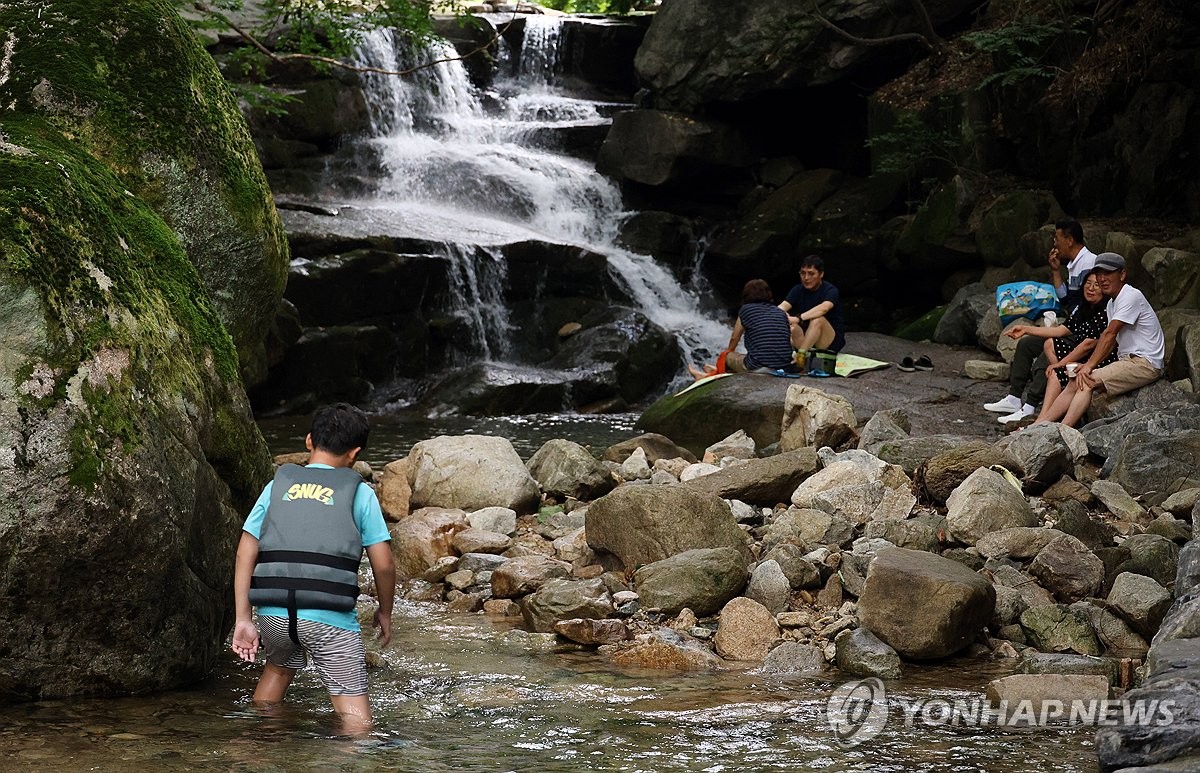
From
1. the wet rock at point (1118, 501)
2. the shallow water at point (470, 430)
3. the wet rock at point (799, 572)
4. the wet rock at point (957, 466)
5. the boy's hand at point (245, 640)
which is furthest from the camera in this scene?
the shallow water at point (470, 430)

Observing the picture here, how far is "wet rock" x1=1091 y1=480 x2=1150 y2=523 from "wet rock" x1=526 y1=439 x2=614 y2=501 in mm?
3472

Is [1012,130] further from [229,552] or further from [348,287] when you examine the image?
[229,552]

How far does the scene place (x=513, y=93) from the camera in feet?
74.1

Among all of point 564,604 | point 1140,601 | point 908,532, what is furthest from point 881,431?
point 564,604

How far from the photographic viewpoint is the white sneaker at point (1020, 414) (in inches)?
396

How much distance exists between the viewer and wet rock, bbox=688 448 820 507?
7.69 m

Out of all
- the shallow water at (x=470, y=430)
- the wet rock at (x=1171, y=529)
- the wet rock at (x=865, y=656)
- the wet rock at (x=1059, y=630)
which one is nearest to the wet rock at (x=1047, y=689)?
the wet rock at (x=865, y=656)

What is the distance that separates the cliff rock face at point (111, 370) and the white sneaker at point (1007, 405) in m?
7.41

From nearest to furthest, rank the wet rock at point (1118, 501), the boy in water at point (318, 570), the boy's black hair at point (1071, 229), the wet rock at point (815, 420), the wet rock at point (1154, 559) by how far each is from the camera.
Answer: the boy in water at point (318, 570) < the wet rock at point (1154, 559) < the wet rock at point (1118, 501) < the wet rock at point (815, 420) < the boy's black hair at point (1071, 229)

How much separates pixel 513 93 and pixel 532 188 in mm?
3993

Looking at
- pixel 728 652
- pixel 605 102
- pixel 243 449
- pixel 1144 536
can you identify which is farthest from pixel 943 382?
pixel 605 102

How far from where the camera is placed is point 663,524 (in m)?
6.57

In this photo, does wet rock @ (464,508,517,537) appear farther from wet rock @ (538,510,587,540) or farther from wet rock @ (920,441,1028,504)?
wet rock @ (920,441,1028,504)

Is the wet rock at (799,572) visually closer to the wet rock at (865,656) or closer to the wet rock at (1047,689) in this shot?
the wet rock at (865,656)
